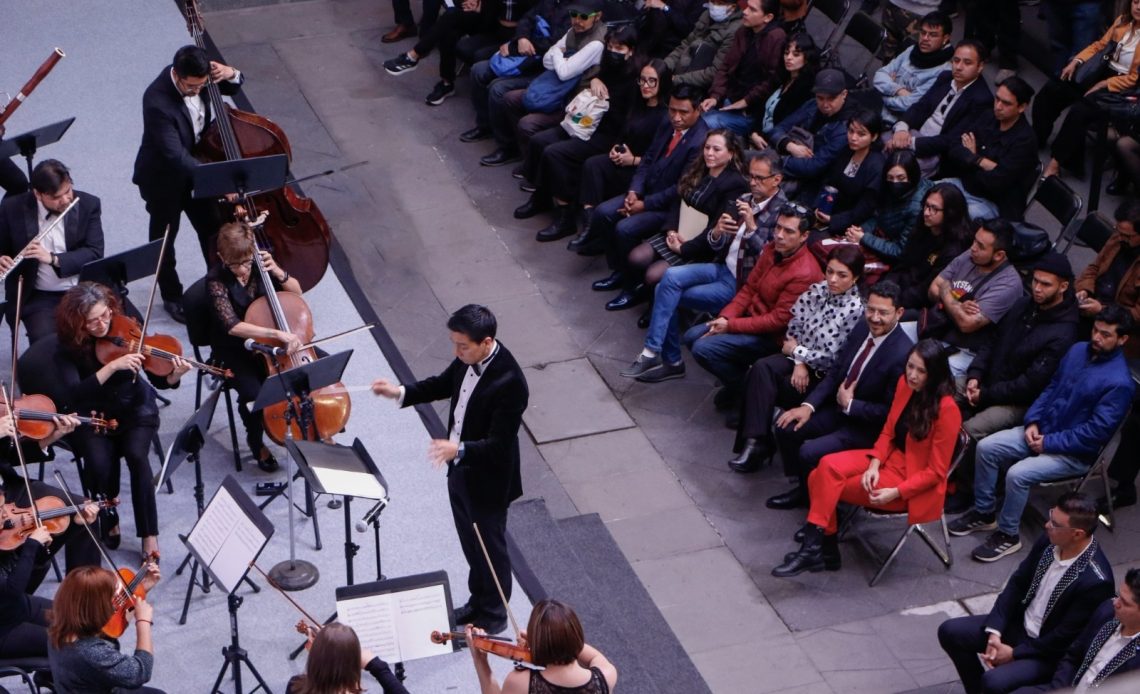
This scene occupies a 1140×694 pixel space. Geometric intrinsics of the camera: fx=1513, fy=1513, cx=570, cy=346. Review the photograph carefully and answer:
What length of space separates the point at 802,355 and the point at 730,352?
434 millimetres

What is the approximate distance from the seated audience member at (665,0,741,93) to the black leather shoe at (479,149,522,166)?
1174 millimetres

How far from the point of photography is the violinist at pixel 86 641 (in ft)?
14.4

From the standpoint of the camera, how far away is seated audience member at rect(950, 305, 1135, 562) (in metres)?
6.00

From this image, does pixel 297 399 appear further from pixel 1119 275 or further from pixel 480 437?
pixel 1119 275

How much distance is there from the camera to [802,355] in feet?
22.0

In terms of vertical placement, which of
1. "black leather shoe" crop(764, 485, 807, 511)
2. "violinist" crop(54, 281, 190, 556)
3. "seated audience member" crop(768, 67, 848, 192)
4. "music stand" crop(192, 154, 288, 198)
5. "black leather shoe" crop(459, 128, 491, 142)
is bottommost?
"black leather shoe" crop(459, 128, 491, 142)

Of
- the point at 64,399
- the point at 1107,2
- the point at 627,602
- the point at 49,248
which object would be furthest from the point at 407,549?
the point at 1107,2

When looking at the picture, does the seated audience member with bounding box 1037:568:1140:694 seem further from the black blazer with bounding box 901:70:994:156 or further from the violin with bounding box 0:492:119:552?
the violin with bounding box 0:492:119:552

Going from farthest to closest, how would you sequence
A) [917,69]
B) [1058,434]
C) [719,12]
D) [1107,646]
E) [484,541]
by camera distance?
1. [719,12]
2. [917,69]
3. [1058,434]
4. [484,541]
5. [1107,646]

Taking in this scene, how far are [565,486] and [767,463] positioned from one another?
951 millimetres

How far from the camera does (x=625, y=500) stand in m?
6.81

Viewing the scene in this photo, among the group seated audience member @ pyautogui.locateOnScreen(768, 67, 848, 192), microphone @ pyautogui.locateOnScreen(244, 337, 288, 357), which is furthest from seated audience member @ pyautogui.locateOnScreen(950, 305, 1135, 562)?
microphone @ pyautogui.locateOnScreen(244, 337, 288, 357)

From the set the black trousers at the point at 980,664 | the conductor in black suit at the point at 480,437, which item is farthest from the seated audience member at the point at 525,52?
the black trousers at the point at 980,664

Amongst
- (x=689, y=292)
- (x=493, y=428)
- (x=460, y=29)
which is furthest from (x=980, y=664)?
(x=460, y=29)
